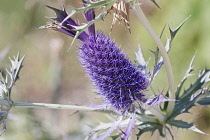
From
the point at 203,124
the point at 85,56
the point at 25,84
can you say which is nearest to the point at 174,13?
the point at 203,124

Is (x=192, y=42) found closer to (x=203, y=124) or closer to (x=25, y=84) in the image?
(x=203, y=124)

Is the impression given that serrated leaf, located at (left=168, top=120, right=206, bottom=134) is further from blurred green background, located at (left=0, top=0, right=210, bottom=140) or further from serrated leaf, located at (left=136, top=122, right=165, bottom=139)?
blurred green background, located at (left=0, top=0, right=210, bottom=140)

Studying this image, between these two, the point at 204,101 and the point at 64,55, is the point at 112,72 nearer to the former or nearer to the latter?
the point at 204,101

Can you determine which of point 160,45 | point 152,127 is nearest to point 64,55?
point 152,127

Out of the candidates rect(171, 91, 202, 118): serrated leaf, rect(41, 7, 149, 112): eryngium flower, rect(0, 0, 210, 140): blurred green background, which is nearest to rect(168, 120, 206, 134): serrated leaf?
rect(171, 91, 202, 118): serrated leaf

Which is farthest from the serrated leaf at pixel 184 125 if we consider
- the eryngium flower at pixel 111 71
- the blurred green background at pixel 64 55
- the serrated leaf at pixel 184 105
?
the blurred green background at pixel 64 55
